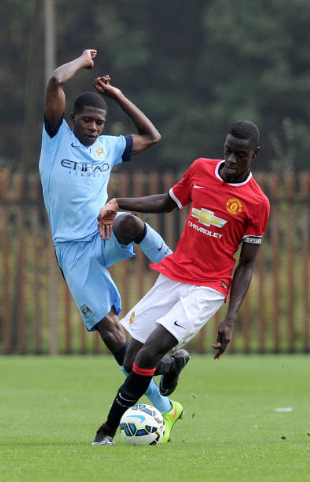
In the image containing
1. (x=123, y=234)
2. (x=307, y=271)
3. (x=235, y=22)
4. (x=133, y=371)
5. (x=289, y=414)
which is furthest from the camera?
(x=235, y=22)

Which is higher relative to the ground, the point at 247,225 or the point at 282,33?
the point at 282,33

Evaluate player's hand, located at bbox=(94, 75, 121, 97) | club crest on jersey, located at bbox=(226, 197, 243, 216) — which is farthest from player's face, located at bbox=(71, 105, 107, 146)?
club crest on jersey, located at bbox=(226, 197, 243, 216)

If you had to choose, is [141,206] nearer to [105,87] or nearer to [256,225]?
[256,225]

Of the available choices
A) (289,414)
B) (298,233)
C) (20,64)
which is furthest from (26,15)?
(289,414)

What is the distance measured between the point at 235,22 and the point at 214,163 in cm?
3524

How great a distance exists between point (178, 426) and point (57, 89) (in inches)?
115

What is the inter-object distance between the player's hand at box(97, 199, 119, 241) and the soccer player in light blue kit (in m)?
0.16

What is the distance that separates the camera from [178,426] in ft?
28.1

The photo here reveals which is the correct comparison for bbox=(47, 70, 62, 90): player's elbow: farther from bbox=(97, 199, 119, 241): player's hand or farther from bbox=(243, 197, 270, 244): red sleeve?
bbox=(243, 197, 270, 244): red sleeve

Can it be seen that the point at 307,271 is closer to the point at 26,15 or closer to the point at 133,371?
the point at 133,371

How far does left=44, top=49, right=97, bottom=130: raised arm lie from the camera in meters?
7.66

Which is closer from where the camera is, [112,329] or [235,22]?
[112,329]

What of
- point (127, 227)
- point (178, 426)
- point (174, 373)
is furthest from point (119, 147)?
point (178, 426)

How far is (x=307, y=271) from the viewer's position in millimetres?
16578
